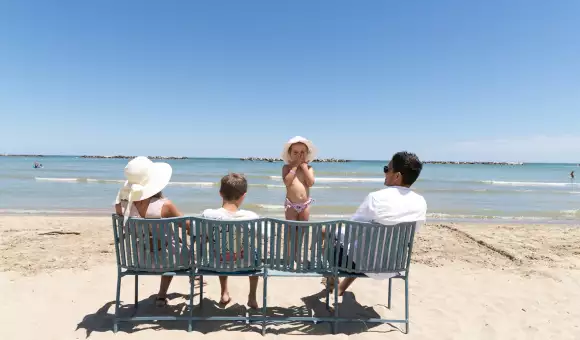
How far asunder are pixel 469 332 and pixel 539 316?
3.25ft

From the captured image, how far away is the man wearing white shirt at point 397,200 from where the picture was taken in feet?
9.98

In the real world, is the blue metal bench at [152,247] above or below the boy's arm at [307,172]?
below

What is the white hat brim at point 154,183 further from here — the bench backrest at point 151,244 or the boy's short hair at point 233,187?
the boy's short hair at point 233,187

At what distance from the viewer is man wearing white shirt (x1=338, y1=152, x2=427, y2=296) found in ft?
9.98

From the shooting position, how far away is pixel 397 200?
308 centimetres

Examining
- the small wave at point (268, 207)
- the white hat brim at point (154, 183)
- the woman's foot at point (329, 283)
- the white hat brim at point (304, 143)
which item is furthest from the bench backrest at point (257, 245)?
the small wave at point (268, 207)

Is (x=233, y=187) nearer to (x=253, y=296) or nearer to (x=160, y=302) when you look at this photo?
(x=253, y=296)

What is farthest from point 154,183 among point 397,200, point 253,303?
point 397,200

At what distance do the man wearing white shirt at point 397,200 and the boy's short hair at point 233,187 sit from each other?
1067mm

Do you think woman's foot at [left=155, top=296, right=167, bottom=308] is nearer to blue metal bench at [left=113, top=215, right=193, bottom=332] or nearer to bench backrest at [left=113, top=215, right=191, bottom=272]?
blue metal bench at [left=113, top=215, right=193, bottom=332]

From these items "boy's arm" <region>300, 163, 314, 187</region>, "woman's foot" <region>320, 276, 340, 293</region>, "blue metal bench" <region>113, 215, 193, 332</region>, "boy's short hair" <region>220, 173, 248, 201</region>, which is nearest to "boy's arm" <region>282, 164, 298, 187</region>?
"boy's arm" <region>300, 163, 314, 187</region>

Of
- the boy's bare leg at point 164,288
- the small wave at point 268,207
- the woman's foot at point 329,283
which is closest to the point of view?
the woman's foot at point 329,283

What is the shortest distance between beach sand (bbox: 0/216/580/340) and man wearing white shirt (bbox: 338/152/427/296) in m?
1.09

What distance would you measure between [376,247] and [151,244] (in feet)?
6.55
